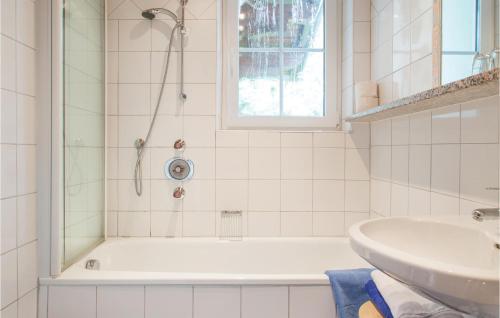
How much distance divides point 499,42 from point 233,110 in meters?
1.38

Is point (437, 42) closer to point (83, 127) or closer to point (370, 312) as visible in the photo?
point (370, 312)

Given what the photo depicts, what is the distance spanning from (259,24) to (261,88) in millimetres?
433

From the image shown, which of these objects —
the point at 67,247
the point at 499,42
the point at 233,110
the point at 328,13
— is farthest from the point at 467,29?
the point at 67,247

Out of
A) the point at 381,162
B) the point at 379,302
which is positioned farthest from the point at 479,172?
the point at 381,162

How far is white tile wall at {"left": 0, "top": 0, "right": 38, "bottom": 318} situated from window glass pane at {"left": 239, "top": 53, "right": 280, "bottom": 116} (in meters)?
1.14

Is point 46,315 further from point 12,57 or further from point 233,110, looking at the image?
point 233,110

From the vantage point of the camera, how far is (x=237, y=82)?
6.42 ft

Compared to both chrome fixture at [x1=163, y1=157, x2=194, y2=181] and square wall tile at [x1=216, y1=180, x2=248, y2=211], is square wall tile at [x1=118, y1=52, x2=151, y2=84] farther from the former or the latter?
square wall tile at [x1=216, y1=180, x2=248, y2=211]

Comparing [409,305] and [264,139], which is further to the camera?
[264,139]

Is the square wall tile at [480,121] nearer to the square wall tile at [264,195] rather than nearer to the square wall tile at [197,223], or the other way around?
the square wall tile at [264,195]

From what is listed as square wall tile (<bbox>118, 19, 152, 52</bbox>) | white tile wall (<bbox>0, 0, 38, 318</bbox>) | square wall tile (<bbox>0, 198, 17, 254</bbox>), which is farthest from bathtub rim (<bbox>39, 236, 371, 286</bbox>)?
square wall tile (<bbox>118, 19, 152, 52</bbox>)

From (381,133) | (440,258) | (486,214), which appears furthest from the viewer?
(381,133)

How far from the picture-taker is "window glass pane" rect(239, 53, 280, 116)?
1970 millimetres

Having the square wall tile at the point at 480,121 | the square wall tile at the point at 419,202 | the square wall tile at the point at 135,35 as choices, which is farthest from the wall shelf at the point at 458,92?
the square wall tile at the point at 135,35
